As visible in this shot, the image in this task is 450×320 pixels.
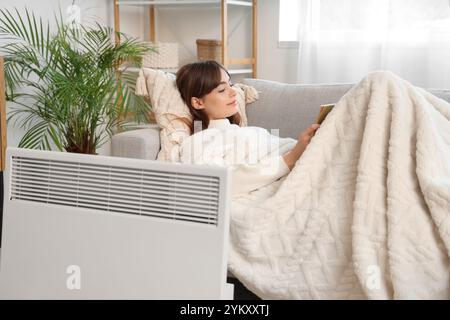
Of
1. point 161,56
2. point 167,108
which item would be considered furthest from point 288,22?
point 167,108

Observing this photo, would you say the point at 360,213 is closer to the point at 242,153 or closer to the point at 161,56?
the point at 242,153

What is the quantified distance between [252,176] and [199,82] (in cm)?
53

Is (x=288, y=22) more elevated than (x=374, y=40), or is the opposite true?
(x=288, y=22)

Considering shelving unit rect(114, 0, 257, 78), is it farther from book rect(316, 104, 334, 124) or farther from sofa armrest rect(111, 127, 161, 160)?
book rect(316, 104, 334, 124)

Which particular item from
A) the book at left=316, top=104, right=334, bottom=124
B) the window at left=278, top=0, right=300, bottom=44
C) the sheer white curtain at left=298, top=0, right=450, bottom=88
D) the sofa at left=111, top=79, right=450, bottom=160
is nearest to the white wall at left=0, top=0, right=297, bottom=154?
the window at left=278, top=0, right=300, bottom=44

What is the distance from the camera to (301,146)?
1.81 m

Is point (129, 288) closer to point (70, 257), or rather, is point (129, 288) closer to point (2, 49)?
point (70, 257)

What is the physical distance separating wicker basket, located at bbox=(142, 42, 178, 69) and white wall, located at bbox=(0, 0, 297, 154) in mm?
432

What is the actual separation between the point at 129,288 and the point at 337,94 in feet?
4.62

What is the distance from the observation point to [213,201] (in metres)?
1.32

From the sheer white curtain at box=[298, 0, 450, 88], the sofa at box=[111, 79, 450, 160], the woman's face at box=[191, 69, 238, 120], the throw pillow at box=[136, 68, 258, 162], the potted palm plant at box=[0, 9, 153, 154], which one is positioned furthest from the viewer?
the sheer white curtain at box=[298, 0, 450, 88]

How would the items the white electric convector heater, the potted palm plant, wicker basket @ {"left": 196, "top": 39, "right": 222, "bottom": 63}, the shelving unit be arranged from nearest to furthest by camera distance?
the white electric convector heater → the potted palm plant → the shelving unit → wicker basket @ {"left": 196, "top": 39, "right": 222, "bottom": 63}

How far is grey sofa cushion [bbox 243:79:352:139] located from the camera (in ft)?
8.23

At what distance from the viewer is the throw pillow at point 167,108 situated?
2248 millimetres
